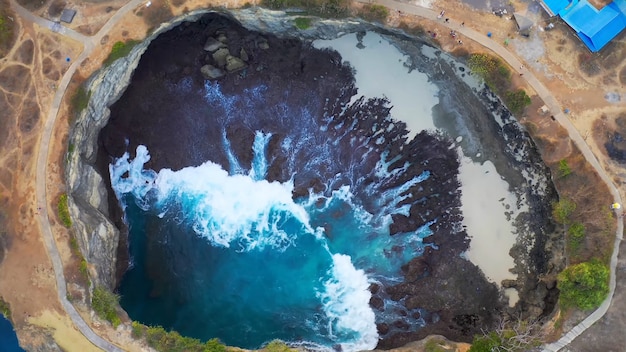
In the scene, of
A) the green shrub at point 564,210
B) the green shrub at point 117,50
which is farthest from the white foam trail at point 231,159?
the green shrub at point 564,210

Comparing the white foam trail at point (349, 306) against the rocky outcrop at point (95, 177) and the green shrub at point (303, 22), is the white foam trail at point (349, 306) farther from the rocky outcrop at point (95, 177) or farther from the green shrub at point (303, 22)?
the green shrub at point (303, 22)

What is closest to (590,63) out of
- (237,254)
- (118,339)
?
(237,254)

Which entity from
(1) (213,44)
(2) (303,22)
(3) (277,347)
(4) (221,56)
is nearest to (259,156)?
(4) (221,56)

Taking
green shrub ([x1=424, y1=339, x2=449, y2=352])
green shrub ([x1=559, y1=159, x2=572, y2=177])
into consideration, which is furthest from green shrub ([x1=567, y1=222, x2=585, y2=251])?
green shrub ([x1=424, y1=339, x2=449, y2=352])

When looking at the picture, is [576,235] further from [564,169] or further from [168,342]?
[168,342]

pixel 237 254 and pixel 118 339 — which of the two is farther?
pixel 237 254

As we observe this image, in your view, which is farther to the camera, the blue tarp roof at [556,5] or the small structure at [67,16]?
the small structure at [67,16]

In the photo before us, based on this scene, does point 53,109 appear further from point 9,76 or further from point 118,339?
point 118,339
